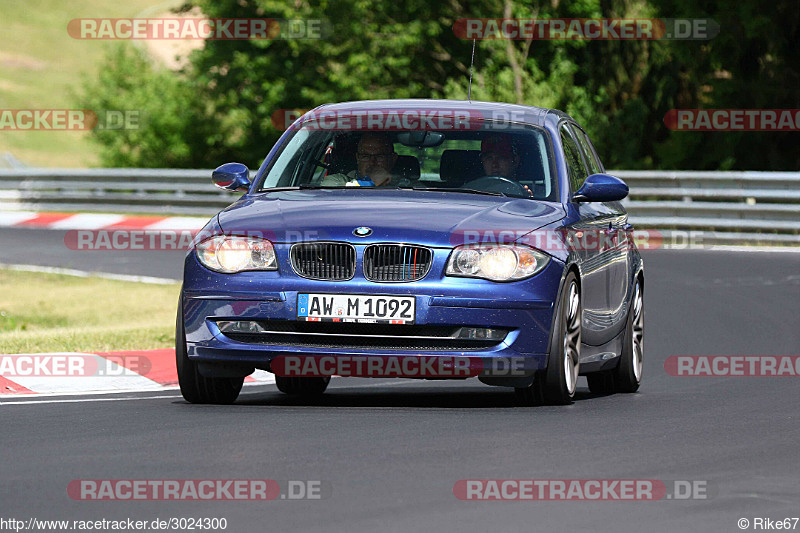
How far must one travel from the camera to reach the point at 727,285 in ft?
63.3

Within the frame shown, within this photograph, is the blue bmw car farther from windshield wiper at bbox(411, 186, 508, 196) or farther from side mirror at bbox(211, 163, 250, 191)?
side mirror at bbox(211, 163, 250, 191)

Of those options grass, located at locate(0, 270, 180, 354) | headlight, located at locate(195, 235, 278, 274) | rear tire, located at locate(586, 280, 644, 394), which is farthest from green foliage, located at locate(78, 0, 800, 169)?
headlight, located at locate(195, 235, 278, 274)

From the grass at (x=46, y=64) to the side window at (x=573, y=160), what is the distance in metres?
71.5

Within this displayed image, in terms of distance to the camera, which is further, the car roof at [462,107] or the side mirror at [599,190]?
the car roof at [462,107]

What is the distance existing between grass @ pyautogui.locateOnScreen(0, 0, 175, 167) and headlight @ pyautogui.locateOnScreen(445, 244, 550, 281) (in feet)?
241

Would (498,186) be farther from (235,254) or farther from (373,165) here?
(235,254)

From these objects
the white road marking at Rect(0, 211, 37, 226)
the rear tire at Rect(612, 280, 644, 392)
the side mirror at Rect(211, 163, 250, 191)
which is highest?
the side mirror at Rect(211, 163, 250, 191)

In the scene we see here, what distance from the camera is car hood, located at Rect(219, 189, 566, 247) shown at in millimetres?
8875

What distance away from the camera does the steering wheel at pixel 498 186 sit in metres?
9.80

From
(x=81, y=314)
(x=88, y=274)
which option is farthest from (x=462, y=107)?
(x=88, y=274)

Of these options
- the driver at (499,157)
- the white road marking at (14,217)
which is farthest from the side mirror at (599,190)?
the white road marking at (14,217)

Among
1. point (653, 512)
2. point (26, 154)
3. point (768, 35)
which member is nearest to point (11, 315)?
point (653, 512)

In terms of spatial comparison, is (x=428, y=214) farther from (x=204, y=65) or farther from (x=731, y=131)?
(x=204, y=65)

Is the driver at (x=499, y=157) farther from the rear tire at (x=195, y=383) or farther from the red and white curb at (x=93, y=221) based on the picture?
the red and white curb at (x=93, y=221)
